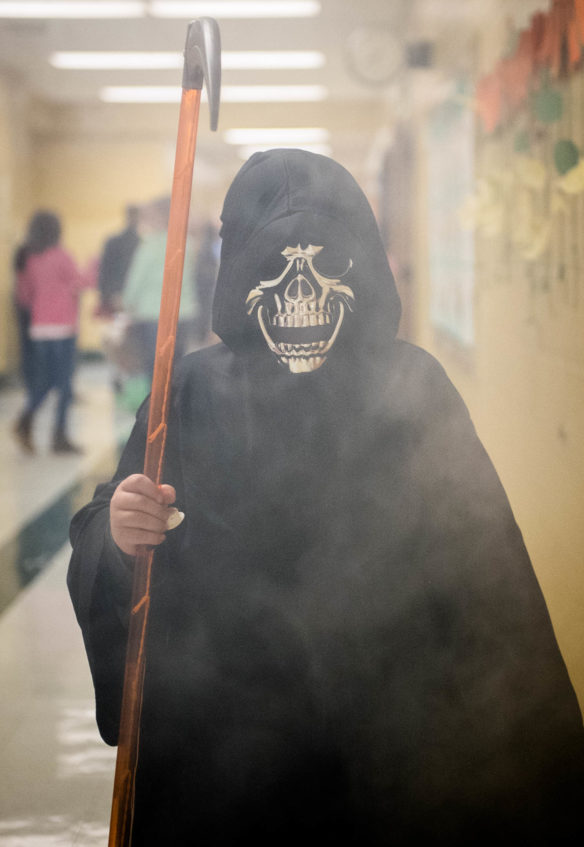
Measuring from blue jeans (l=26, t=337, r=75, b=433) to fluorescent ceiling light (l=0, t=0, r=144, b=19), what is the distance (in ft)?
2.22

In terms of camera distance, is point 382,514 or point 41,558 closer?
point 382,514

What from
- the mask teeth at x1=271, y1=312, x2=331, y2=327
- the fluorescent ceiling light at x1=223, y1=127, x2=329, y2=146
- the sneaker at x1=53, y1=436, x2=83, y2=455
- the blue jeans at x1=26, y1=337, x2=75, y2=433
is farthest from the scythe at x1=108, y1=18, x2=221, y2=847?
the blue jeans at x1=26, y1=337, x2=75, y2=433

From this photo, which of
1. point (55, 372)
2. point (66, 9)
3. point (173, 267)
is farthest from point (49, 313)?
point (173, 267)

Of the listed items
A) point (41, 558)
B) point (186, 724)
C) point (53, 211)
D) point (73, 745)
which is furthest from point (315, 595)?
point (53, 211)

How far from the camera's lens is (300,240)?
91 cm

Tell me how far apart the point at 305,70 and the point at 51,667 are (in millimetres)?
1108

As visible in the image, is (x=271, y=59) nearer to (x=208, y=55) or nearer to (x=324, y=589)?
(x=208, y=55)

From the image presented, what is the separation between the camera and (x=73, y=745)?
150 cm

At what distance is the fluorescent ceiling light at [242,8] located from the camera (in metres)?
1.52

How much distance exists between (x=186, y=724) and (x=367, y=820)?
0.23 metres

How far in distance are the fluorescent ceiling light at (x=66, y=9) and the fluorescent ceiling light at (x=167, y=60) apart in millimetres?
81

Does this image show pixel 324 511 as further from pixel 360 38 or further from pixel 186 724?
pixel 360 38

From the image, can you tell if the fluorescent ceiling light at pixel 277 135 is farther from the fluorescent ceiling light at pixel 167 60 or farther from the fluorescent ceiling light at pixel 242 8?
the fluorescent ceiling light at pixel 242 8

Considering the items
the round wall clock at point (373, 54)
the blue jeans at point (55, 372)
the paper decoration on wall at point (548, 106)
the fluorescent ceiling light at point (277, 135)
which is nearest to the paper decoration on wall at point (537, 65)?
the paper decoration on wall at point (548, 106)
